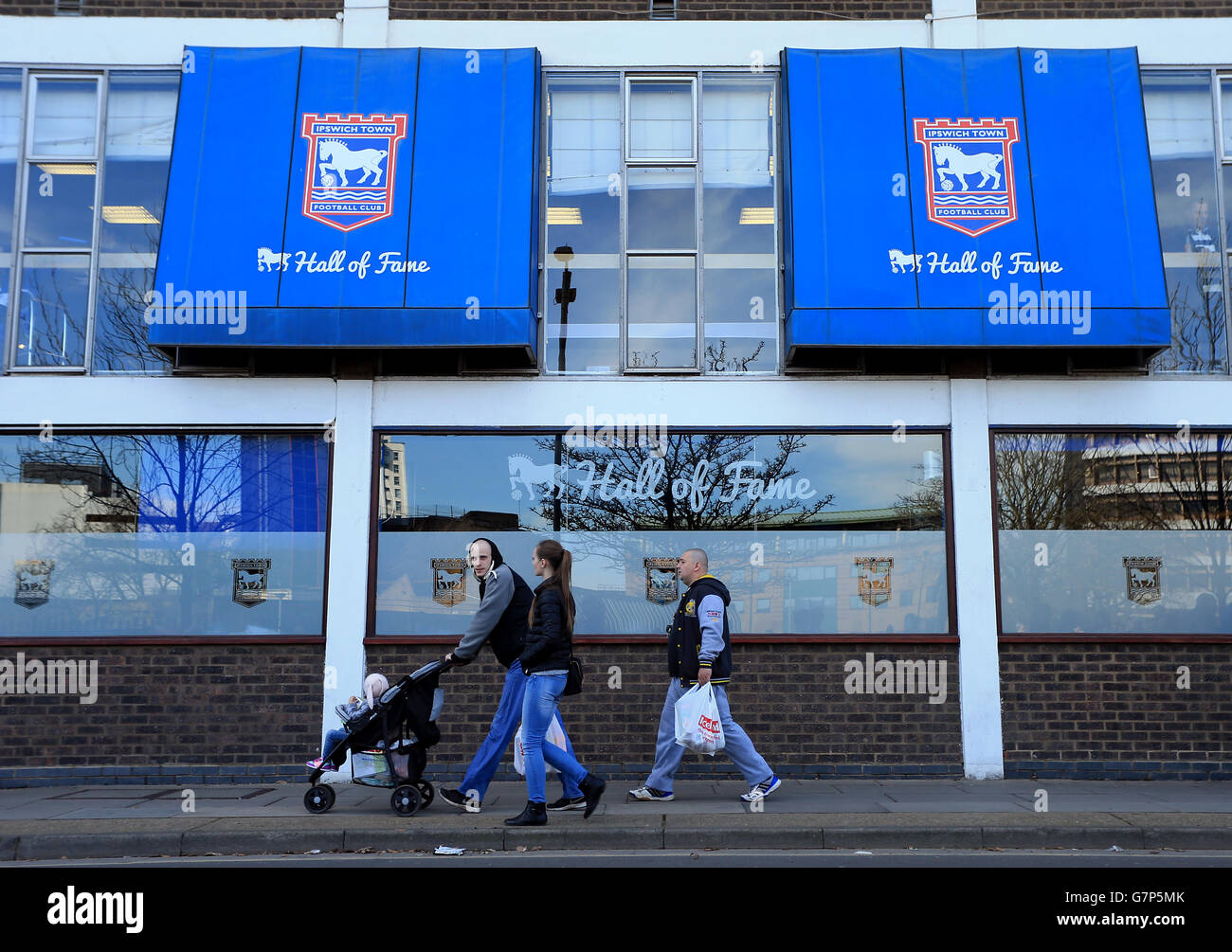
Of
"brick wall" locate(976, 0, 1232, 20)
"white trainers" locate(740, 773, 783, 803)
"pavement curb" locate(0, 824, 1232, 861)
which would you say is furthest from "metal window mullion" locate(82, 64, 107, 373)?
"brick wall" locate(976, 0, 1232, 20)

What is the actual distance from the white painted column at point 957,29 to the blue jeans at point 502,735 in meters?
7.86

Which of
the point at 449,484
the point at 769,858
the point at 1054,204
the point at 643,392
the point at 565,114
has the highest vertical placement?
the point at 565,114

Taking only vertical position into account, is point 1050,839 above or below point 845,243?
below

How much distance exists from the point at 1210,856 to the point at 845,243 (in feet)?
19.8

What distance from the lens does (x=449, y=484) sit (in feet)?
35.0

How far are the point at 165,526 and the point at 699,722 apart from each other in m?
5.84

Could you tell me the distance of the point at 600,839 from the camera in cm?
739

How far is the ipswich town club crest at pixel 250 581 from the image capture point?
10.5m

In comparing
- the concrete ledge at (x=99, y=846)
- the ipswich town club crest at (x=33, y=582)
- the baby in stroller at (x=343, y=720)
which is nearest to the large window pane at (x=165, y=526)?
the ipswich town club crest at (x=33, y=582)

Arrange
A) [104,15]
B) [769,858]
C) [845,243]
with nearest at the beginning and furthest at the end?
[769,858] < [845,243] < [104,15]

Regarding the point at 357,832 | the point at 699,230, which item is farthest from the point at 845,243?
the point at 357,832

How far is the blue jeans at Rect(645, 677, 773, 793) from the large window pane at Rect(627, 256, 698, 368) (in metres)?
3.62

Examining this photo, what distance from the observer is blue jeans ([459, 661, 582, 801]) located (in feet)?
26.6

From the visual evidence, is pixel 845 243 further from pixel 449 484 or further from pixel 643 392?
pixel 449 484
